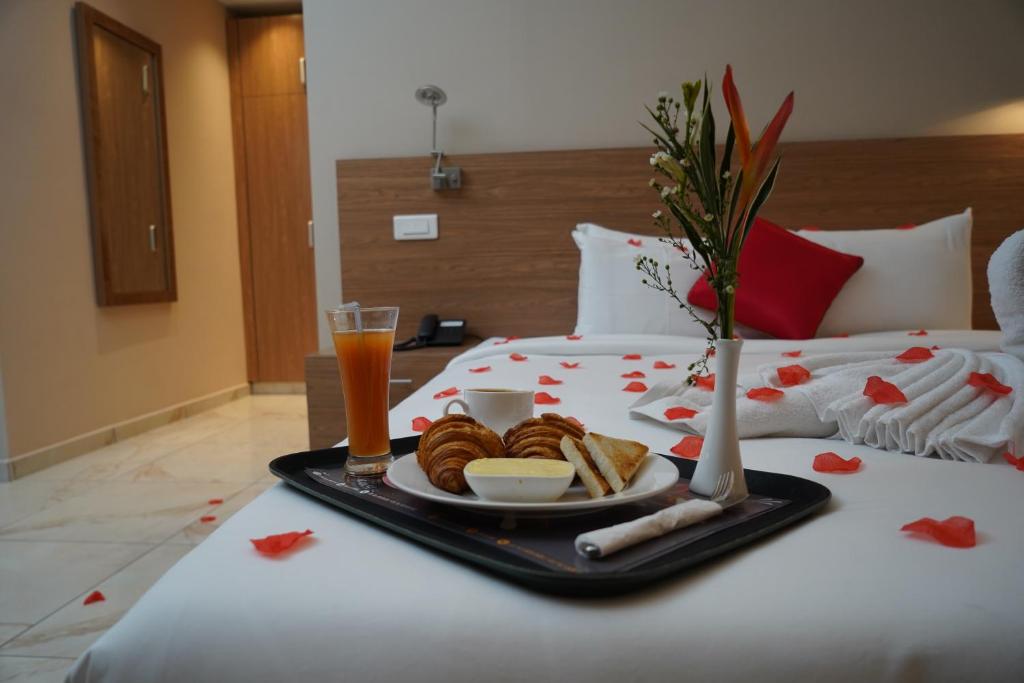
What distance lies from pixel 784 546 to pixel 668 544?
0.45 feet

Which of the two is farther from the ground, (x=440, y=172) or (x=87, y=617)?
(x=440, y=172)

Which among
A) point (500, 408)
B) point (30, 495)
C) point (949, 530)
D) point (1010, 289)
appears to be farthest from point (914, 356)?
point (30, 495)

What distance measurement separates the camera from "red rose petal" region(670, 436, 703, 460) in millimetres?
1107

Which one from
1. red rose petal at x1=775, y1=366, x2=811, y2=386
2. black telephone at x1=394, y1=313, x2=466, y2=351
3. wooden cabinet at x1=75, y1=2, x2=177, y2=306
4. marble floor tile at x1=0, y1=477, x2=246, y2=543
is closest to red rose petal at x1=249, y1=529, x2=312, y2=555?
red rose petal at x1=775, y1=366, x2=811, y2=386

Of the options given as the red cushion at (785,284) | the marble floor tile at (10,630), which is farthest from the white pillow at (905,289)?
the marble floor tile at (10,630)

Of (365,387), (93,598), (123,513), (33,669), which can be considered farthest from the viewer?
(123,513)

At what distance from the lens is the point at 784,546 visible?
719 millimetres

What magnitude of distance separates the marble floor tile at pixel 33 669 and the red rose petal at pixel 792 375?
157cm

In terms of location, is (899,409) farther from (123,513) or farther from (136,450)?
(136,450)

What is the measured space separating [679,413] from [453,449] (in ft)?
1.95

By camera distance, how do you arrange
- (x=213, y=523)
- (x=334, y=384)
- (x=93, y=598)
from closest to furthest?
(x=93, y=598), (x=213, y=523), (x=334, y=384)

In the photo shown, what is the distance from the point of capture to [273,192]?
196 inches

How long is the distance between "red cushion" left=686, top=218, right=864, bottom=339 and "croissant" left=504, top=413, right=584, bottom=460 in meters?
1.76

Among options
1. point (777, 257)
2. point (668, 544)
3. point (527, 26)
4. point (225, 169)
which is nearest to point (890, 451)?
point (668, 544)
